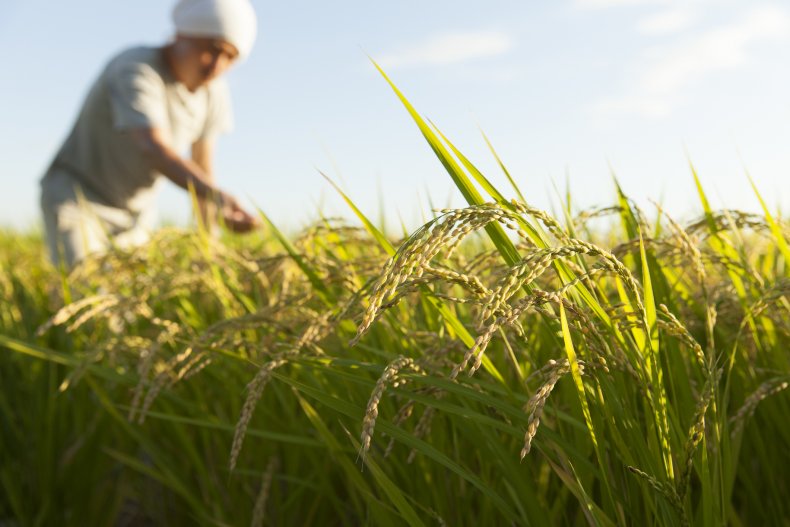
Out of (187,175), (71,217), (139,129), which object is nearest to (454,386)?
(187,175)

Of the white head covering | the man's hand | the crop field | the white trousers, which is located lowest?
the crop field

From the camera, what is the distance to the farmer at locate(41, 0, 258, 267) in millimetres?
4234

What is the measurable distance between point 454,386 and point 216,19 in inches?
144

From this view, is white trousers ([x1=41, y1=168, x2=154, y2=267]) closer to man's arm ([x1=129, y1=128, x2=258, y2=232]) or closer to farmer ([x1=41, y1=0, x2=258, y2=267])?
farmer ([x1=41, y1=0, x2=258, y2=267])

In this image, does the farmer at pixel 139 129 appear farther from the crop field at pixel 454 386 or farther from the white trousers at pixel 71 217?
the crop field at pixel 454 386

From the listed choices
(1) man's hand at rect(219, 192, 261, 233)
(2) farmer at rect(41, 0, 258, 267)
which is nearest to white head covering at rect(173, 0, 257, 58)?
(2) farmer at rect(41, 0, 258, 267)

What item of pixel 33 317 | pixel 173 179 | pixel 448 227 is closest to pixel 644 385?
pixel 448 227

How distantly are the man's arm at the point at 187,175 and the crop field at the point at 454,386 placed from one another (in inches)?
37.7

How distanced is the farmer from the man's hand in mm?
238

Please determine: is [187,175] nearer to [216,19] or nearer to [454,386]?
[216,19]

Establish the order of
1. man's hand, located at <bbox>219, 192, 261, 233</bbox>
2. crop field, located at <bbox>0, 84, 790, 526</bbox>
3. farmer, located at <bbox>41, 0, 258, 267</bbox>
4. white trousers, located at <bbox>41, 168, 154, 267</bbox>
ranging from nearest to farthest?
crop field, located at <bbox>0, 84, 790, 526</bbox> < man's hand, located at <bbox>219, 192, 261, 233</bbox> < farmer, located at <bbox>41, 0, 258, 267</bbox> < white trousers, located at <bbox>41, 168, 154, 267</bbox>

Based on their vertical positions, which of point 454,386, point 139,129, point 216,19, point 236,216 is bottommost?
point 454,386

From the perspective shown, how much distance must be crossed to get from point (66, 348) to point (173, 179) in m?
1.52

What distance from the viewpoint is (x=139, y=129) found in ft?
13.8
